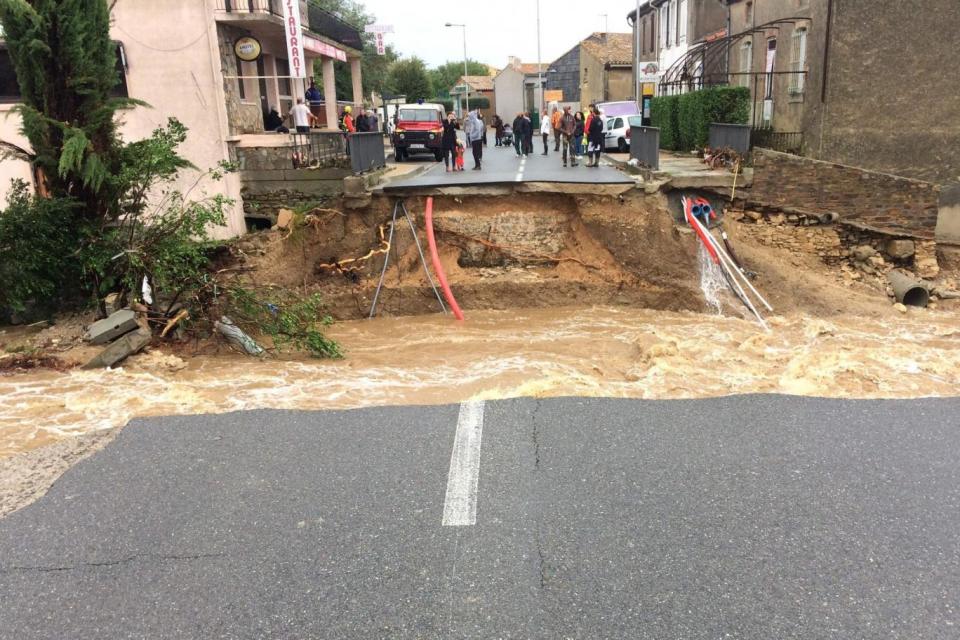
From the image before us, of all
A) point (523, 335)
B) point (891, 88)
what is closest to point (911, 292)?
point (891, 88)

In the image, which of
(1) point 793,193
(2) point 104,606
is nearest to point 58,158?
(2) point 104,606

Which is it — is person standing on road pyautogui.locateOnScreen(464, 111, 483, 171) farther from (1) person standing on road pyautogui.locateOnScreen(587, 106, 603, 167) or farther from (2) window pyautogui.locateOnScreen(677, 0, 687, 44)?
(2) window pyautogui.locateOnScreen(677, 0, 687, 44)

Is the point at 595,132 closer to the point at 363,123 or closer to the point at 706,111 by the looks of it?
the point at 706,111

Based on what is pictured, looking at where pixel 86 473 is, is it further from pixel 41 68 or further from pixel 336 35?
pixel 336 35

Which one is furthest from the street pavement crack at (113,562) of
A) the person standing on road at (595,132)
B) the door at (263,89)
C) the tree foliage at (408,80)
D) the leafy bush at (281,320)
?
the tree foliage at (408,80)

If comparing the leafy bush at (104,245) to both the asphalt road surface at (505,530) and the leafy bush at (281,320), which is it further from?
the asphalt road surface at (505,530)

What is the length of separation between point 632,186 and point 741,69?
11.4m

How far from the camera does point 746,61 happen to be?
23516mm

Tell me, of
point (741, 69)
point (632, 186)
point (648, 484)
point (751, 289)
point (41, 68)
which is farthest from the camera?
point (741, 69)

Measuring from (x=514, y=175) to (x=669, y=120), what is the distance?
8.31 metres

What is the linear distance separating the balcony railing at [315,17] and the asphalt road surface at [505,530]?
1331 cm

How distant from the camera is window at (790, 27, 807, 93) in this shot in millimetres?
18516

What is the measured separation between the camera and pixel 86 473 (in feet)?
18.8

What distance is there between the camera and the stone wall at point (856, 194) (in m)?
14.8
